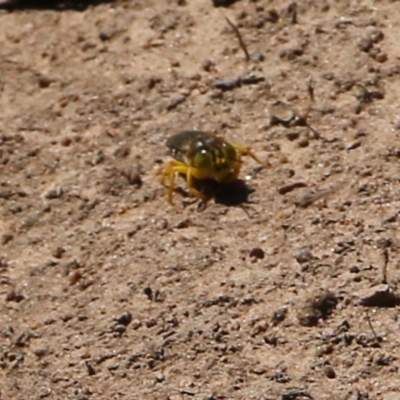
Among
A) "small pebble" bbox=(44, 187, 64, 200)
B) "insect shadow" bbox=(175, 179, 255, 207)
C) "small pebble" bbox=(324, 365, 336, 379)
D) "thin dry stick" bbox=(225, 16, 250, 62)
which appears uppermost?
"thin dry stick" bbox=(225, 16, 250, 62)

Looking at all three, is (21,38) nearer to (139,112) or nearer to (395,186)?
(139,112)

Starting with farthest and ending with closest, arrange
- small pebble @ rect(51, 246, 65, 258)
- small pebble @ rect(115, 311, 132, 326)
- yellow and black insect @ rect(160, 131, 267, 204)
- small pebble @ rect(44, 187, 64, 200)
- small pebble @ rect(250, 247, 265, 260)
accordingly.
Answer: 1. small pebble @ rect(44, 187, 64, 200)
2. yellow and black insect @ rect(160, 131, 267, 204)
3. small pebble @ rect(51, 246, 65, 258)
4. small pebble @ rect(250, 247, 265, 260)
5. small pebble @ rect(115, 311, 132, 326)

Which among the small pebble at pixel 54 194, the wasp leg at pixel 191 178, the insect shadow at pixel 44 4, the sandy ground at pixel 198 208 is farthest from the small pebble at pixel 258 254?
the insect shadow at pixel 44 4

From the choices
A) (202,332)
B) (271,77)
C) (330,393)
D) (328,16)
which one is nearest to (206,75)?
(271,77)

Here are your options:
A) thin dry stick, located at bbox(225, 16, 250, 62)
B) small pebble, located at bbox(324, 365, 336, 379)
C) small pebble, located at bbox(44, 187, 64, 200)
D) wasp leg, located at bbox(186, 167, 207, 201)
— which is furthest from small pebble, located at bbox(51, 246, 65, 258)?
thin dry stick, located at bbox(225, 16, 250, 62)

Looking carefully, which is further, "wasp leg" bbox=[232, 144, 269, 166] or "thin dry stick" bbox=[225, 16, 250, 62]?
"thin dry stick" bbox=[225, 16, 250, 62]

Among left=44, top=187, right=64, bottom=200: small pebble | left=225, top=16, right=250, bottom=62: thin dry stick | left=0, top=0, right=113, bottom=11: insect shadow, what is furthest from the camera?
left=0, top=0, right=113, bottom=11: insect shadow

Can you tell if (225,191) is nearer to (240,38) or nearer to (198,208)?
(198,208)

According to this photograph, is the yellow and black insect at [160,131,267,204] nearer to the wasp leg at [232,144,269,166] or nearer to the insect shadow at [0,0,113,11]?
the wasp leg at [232,144,269,166]
